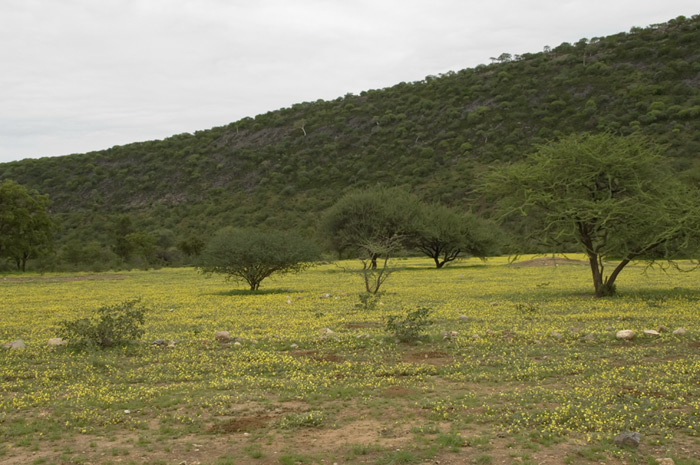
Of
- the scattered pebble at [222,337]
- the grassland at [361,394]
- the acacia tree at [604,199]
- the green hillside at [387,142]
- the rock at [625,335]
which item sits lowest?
the grassland at [361,394]

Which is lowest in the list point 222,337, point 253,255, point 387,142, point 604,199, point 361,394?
point 361,394

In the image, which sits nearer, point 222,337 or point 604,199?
point 222,337

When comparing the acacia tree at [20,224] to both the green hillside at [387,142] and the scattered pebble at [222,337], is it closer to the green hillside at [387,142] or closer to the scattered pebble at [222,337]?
the green hillside at [387,142]

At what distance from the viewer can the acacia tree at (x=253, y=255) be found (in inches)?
1048

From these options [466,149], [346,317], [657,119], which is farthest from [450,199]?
[346,317]

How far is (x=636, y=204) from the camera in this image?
19453 mm

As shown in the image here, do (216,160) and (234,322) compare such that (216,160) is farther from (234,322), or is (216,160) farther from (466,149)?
(234,322)

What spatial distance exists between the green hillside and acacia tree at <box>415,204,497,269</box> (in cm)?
1941

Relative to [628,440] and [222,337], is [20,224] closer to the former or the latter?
[222,337]

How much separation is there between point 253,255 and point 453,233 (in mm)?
22320

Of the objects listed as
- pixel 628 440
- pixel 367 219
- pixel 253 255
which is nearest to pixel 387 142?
pixel 367 219

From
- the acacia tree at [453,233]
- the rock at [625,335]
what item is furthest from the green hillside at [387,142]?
the rock at [625,335]

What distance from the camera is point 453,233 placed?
45.3 m

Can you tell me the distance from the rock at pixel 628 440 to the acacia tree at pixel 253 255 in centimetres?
2142
